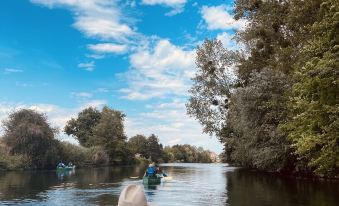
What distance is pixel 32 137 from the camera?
257ft

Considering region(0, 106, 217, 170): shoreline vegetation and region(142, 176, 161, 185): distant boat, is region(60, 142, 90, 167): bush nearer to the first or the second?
region(0, 106, 217, 170): shoreline vegetation

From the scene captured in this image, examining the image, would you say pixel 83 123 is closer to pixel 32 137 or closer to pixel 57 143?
pixel 57 143

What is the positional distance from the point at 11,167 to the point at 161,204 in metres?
52.3

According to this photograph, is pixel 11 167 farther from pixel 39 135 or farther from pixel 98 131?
pixel 98 131

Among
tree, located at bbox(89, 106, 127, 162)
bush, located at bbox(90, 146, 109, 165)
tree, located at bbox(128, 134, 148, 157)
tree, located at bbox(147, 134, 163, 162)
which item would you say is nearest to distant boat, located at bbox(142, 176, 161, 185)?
bush, located at bbox(90, 146, 109, 165)

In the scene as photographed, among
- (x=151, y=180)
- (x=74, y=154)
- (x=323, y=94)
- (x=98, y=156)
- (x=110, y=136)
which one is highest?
(x=110, y=136)

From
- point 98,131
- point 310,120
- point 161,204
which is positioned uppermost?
point 98,131

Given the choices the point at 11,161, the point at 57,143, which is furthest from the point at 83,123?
the point at 11,161

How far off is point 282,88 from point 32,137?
50.4 m

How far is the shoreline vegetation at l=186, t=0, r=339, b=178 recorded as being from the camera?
23.2 meters

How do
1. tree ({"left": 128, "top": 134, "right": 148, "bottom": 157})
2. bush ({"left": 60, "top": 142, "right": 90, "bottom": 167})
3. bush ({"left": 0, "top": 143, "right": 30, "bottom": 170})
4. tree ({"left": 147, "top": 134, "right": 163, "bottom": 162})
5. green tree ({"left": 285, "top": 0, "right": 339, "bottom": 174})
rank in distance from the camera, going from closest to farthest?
green tree ({"left": 285, "top": 0, "right": 339, "bottom": 174}) < bush ({"left": 0, "top": 143, "right": 30, "bottom": 170}) < bush ({"left": 60, "top": 142, "right": 90, "bottom": 167}) < tree ({"left": 128, "top": 134, "right": 148, "bottom": 157}) < tree ({"left": 147, "top": 134, "right": 163, "bottom": 162})

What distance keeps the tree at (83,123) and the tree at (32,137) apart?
51586 mm

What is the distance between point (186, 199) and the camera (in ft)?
94.7

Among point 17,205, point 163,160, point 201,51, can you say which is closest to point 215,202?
point 17,205
